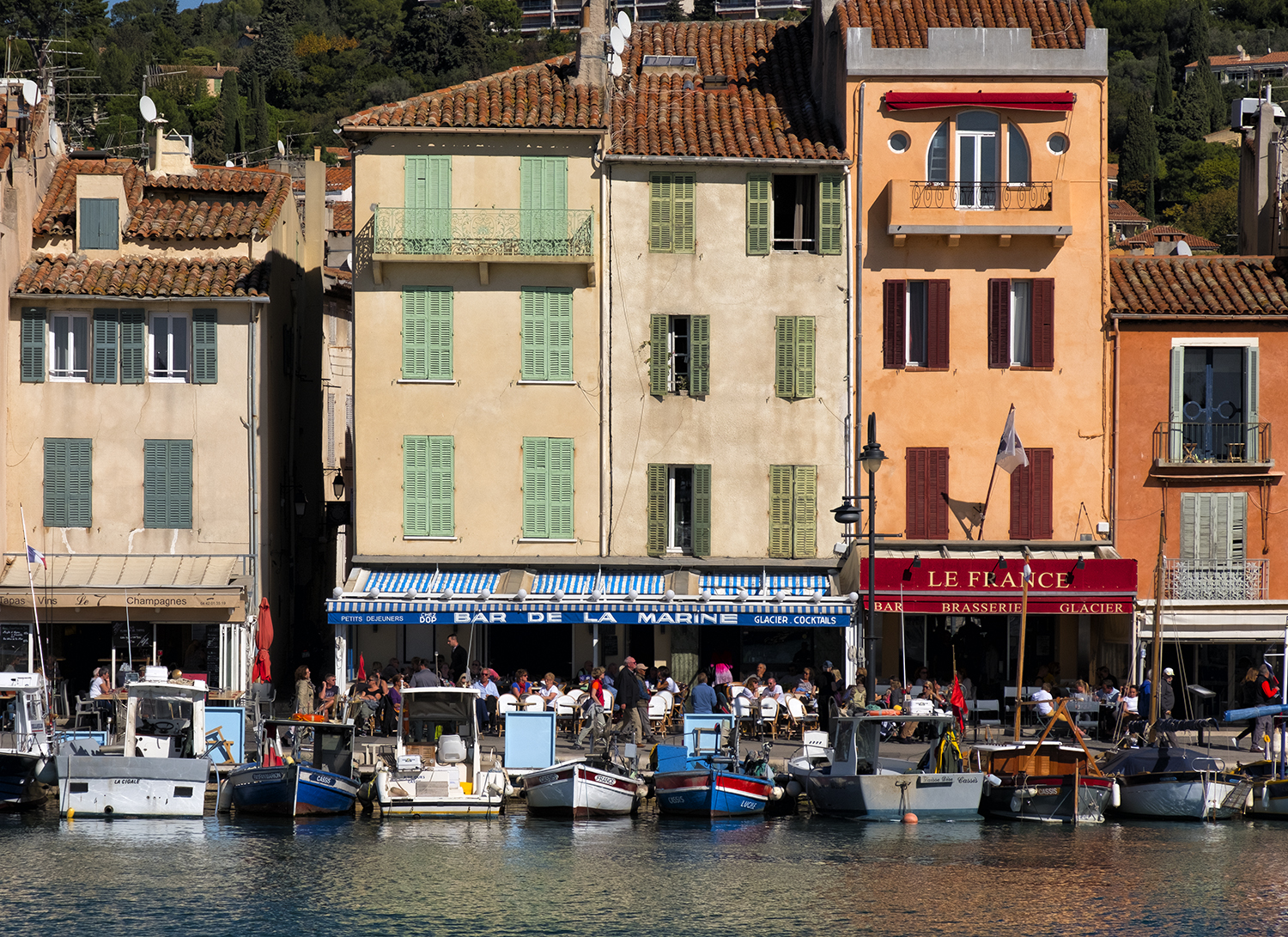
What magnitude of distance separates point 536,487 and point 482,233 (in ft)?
17.4

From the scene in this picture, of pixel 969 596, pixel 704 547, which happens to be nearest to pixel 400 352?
pixel 704 547

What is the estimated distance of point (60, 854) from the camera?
2720 cm

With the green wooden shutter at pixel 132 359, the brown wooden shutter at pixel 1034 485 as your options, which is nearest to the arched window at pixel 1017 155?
the brown wooden shutter at pixel 1034 485

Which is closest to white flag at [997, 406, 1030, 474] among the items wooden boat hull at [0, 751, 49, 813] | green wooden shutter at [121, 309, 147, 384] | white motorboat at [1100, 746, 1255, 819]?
white motorboat at [1100, 746, 1255, 819]

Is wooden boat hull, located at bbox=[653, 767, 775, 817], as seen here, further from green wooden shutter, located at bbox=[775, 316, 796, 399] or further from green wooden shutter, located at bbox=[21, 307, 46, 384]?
green wooden shutter, located at bbox=[21, 307, 46, 384]

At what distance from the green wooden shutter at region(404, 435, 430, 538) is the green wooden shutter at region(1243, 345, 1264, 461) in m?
17.1

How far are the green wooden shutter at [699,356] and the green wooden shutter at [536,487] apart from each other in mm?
3317

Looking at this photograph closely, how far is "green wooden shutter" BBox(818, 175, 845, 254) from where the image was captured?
128ft

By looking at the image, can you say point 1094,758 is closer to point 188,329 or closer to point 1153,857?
point 1153,857

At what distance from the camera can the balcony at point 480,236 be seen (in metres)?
38.4

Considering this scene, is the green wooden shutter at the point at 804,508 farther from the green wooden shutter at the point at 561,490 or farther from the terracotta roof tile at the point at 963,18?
the terracotta roof tile at the point at 963,18

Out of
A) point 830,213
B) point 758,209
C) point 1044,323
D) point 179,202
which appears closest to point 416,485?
point 179,202

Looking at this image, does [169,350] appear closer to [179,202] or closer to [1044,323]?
[179,202]

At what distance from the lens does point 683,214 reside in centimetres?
3909
